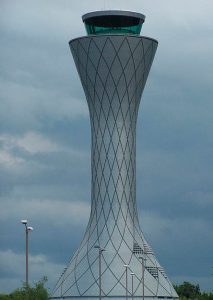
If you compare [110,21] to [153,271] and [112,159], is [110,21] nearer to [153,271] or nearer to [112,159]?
[112,159]

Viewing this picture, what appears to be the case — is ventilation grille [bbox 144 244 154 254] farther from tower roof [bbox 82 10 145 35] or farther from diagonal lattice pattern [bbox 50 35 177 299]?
tower roof [bbox 82 10 145 35]

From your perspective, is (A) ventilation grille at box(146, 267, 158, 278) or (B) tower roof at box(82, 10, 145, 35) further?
(A) ventilation grille at box(146, 267, 158, 278)

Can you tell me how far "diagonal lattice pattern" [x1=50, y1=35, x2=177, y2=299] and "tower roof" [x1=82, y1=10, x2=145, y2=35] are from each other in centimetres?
381

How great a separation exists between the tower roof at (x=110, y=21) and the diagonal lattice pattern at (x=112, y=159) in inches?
150

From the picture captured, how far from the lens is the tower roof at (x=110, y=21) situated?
16612 centimetres

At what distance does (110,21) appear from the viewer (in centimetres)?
16650

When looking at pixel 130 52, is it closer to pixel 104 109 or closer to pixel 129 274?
pixel 104 109

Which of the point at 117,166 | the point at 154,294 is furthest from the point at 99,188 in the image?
the point at 154,294

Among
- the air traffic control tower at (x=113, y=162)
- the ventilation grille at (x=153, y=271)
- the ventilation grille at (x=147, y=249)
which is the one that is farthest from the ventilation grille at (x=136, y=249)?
the ventilation grille at (x=153, y=271)

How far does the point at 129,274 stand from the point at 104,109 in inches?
754

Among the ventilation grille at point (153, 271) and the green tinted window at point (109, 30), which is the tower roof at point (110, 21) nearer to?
the green tinted window at point (109, 30)

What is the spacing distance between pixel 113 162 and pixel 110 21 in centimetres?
1656

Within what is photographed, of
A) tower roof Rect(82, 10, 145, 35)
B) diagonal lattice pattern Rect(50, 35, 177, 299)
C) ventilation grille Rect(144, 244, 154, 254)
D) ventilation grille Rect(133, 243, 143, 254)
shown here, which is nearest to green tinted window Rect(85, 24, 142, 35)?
tower roof Rect(82, 10, 145, 35)

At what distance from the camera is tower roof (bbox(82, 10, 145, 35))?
545 ft
